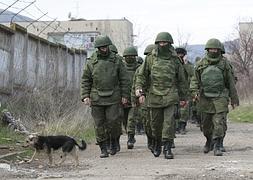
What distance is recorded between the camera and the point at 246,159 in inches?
424

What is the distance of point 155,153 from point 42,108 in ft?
17.4

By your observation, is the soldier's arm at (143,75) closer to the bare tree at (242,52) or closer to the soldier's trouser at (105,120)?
the soldier's trouser at (105,120)

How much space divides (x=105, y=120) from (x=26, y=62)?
7.36m

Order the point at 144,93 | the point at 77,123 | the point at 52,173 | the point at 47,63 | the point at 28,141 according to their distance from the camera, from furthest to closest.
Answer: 1. the point at 47,63
2. the point at 77,123
3. the point at 144,93
4. the point at 28,141
5. the point at 52,173

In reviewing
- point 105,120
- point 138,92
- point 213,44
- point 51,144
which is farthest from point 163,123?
point 51,144

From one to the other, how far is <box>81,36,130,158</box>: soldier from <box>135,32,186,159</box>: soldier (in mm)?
553

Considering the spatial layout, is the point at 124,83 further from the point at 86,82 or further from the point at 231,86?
the point at 231,86

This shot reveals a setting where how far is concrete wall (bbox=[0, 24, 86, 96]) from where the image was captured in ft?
54.9

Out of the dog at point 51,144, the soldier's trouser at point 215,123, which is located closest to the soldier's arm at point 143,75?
the soldier's trouser at point 215,123

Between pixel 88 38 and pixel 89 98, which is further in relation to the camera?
pixel 88 38

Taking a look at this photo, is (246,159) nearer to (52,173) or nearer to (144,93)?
(144,93)

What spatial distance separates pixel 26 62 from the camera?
18.5 meters

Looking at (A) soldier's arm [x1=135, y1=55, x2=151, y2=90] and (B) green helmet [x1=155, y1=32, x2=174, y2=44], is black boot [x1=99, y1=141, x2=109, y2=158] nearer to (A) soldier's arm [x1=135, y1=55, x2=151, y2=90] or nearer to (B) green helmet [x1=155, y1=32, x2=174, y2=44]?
(A) soldier's arm [x1=135, y1=55, x2=151, y2=90]

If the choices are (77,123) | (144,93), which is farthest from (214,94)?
(77,123)
